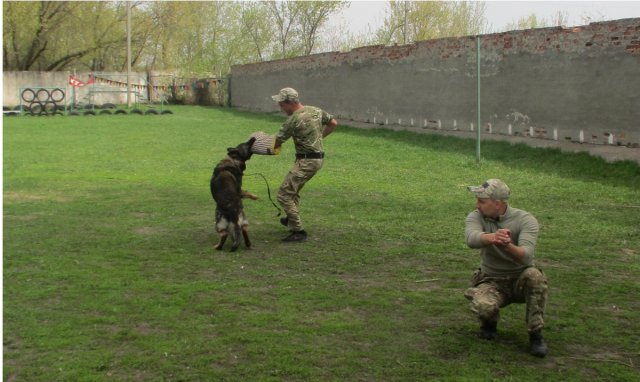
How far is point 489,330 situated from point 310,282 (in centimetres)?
208

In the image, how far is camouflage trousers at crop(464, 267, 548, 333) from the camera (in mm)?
5195

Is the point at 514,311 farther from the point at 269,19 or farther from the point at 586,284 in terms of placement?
the point at 269,19

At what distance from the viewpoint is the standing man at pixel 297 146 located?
29.2ft

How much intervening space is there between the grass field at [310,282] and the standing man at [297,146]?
1.27 feet

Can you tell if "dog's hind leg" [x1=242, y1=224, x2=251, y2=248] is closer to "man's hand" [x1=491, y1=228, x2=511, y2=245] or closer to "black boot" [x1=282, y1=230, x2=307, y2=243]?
"black boot" [x1=282, y1=230, x2=307, y2=243]

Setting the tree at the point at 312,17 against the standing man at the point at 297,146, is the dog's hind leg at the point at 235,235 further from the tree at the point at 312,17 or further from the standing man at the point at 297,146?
the tree at the point at 312,17

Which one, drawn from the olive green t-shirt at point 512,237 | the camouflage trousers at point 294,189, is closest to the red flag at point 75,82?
the camouflage trousers at point 294,189

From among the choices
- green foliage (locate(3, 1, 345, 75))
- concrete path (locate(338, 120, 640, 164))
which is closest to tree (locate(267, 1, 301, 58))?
green foliage (locate(3, 1, 345, 75))

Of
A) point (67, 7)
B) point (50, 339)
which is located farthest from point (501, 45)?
point (67, 7)

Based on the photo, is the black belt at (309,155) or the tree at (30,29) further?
the tree at (30,29)

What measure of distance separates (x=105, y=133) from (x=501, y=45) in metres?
13.5

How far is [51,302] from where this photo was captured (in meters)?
6.32

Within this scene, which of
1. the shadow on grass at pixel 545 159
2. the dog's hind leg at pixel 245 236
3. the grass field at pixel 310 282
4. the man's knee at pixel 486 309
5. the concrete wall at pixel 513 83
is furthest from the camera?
the concrete wall at pixel 513 83

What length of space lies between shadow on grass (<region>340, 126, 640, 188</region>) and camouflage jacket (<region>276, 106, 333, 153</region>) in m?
6.67
